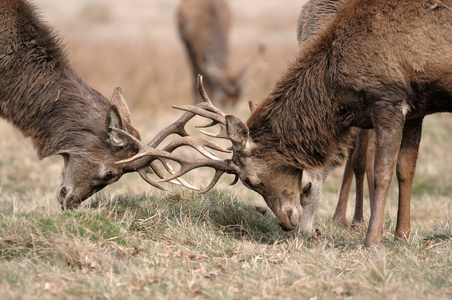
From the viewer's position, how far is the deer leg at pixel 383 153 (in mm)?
5637

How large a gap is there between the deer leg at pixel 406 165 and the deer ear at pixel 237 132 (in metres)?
1.58

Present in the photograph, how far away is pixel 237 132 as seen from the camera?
5.97 meters

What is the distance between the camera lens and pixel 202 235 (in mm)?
A: 5812

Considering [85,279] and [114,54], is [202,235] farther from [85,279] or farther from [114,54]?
[114,54]

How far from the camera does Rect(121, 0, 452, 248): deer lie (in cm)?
562

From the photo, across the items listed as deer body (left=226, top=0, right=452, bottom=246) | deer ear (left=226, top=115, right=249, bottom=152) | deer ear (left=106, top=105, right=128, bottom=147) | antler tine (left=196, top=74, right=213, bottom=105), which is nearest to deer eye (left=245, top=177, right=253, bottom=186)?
deer body (left=226, top=0, right=452, bottom=246)

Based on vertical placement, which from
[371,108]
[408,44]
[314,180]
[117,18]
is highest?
[117,18]

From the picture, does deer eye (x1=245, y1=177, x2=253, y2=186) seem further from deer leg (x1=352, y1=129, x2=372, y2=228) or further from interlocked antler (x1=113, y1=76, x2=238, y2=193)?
deer leg (x1=352, y1=129, x2=372, y2=228)

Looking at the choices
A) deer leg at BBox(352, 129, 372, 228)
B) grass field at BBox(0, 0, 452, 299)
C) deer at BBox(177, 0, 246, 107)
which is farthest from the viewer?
deer at BBox(177, 0, 246, 107)

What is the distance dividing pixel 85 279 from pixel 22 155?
6791 millimetres

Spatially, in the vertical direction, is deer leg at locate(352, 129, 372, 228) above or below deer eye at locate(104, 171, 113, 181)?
above

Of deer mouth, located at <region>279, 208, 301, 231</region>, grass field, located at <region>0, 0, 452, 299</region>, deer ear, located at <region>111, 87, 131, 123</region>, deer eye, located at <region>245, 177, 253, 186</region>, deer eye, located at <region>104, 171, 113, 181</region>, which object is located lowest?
grass field, located at <region>0, 0, 452, 299</region>

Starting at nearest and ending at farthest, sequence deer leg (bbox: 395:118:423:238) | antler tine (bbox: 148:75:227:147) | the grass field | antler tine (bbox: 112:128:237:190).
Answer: the grass field < antler tine (bbox: 112:128:237:190) < antler tine (bbox: 148:75:227:147) < deer leg (bbox: 395:118:423:238)

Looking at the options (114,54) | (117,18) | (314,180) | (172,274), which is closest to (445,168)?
(314,180)
